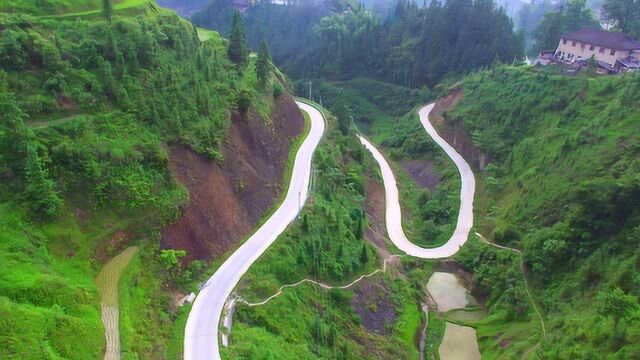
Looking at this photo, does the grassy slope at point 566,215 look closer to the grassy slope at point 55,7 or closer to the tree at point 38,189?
the tree at point 38,189

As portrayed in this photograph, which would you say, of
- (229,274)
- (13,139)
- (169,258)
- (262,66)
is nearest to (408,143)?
(262,66)

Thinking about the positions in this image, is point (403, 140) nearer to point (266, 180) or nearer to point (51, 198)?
point (266, 180)

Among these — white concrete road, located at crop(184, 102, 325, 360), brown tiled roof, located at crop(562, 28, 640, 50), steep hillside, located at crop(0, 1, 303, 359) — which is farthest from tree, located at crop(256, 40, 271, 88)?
brown tiled roof, located at crop(562, 28, 640, 50)

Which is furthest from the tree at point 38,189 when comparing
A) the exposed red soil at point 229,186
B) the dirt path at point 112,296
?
the exposed red soil at point 229,186

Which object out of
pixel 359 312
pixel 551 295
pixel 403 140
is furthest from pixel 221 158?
pixel 403 140

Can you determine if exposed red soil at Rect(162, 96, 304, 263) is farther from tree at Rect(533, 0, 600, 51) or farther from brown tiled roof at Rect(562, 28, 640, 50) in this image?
tree at Rect(533, 0, 600, 51)

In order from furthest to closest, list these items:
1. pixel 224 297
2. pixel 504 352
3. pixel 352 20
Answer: pixel 352 20 → pixel 504 352 → pixel 224 297

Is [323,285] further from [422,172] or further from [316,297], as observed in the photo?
[422,172]
